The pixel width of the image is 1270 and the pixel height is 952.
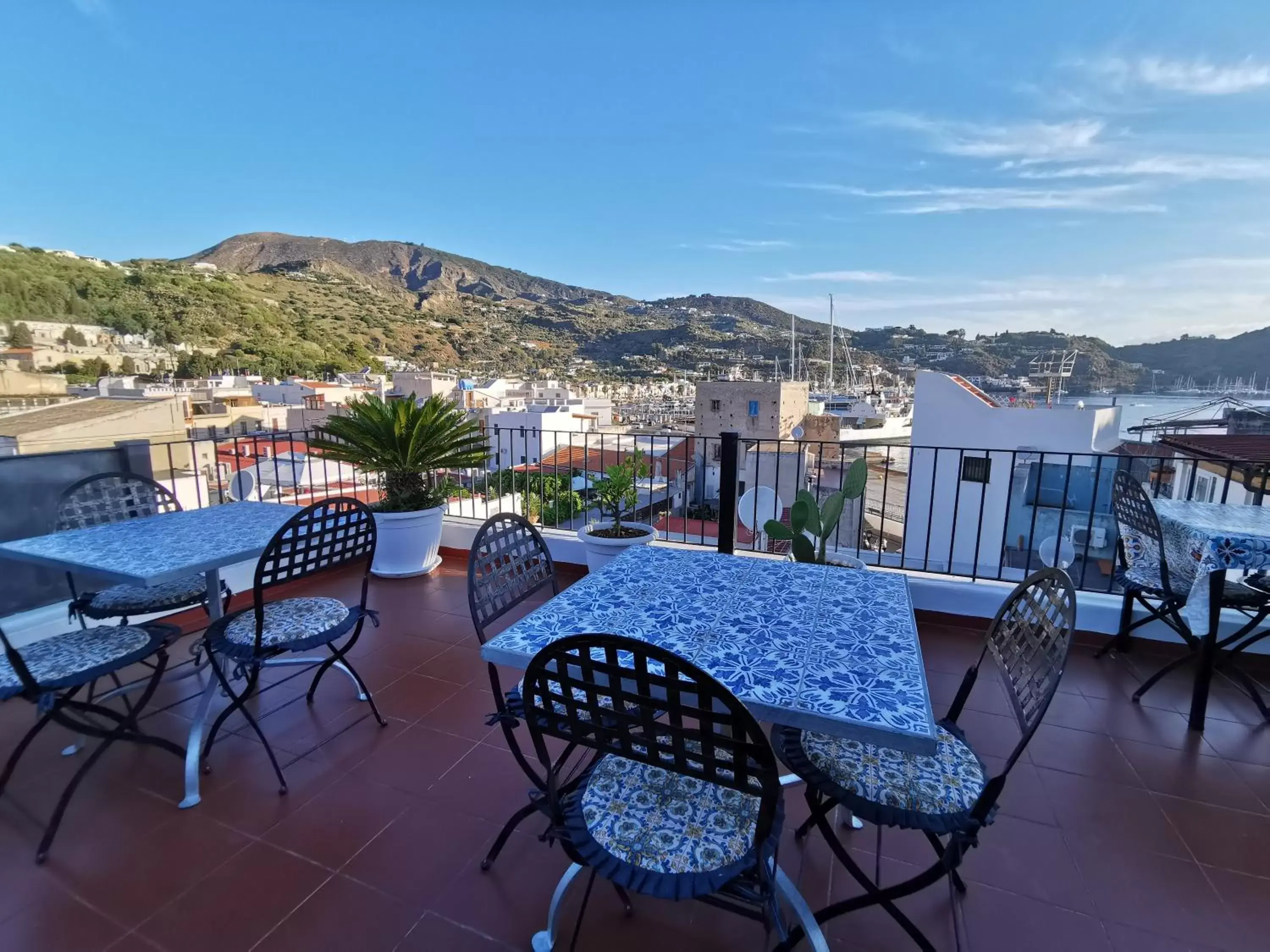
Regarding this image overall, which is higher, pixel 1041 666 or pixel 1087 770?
pixel 1041 666

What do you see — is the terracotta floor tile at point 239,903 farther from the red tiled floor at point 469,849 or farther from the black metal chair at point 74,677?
the black metal chair at point 74,677

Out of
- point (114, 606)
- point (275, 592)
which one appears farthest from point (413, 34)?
point (114, 606)

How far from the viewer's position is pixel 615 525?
133 inches

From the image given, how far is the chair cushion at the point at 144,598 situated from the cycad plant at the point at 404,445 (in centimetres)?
153

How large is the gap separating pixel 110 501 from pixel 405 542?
1603mm

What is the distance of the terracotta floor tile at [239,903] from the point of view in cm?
127

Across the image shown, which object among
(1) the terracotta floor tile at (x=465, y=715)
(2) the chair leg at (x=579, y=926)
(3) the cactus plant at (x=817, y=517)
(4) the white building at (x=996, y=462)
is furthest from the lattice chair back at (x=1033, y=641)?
(4) the white building at (x=996, y=462)

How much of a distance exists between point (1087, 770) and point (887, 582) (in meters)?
1.11

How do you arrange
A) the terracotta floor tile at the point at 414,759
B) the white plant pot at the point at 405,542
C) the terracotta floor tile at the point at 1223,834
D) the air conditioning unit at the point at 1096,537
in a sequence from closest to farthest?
1. the terracotta floor tile at the point at 1223,834
2. the terracotta floor tile at the point at 414,759
3. the white plant pot at the point at 405,542
4. the air conditioning unit at the point at 1096,537

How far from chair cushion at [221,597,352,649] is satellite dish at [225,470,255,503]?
5.57ft

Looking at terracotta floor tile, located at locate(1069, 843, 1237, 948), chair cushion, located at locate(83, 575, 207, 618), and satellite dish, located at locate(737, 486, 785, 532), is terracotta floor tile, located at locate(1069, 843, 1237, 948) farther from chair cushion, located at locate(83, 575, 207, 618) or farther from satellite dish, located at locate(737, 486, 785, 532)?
chair cushion, located at locate(83, 575, 207, 618)

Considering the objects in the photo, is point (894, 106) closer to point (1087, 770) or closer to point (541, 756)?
point (1087, 770)

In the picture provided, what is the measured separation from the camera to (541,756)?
1054mm

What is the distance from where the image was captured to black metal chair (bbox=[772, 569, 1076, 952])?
1.06m
